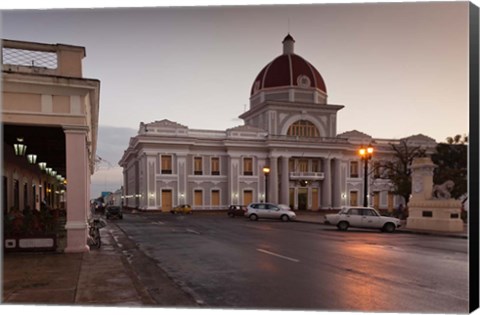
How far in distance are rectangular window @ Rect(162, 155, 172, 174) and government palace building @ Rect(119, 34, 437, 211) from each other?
6cm

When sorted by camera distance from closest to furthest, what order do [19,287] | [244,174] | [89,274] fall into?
[19,287]
[89,274]
[244,174]

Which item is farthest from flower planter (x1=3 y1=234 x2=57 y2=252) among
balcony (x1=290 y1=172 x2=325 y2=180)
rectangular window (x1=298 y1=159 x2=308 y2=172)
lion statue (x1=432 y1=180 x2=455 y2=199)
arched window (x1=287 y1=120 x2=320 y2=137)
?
arched window (x1=287 y1=120 x2=320 y2=137)

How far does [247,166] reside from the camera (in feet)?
186

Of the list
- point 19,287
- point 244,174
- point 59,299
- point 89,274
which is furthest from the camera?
point 244,174

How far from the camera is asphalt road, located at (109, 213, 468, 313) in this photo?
24.6 ft

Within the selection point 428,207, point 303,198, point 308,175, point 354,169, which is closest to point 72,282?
point 428,207

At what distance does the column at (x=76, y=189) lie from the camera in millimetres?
12227

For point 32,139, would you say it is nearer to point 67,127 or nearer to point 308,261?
point 67,127

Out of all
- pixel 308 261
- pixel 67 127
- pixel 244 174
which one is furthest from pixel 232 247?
pixel 244 174

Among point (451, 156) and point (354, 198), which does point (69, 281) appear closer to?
point (451, 156)

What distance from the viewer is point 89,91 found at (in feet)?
40.7

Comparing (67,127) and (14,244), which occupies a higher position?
(67,127)

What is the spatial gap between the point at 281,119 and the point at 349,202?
48.3 ft

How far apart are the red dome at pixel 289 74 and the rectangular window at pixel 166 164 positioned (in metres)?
18.5
